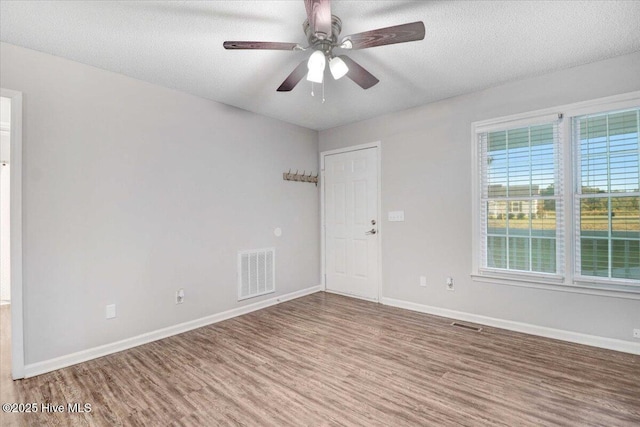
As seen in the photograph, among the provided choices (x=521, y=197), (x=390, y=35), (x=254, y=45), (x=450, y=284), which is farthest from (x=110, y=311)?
(x=521, y=197)

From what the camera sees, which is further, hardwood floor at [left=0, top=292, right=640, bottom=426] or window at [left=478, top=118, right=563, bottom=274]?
window at [left=478, top=118, right=563, bottom=274]

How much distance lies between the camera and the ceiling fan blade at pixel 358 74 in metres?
2.21

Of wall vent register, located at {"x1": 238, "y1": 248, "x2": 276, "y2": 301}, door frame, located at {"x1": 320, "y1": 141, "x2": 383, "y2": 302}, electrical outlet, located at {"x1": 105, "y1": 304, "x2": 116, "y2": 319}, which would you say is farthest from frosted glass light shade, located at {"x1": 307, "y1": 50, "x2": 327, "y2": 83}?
electrical outlet, located at {"x1": 105, "y1": 304, "x2": 116, "y2": 319}

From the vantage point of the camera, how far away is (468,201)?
137 inches

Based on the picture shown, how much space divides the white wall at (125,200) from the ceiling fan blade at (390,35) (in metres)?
2.18

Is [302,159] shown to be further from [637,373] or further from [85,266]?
[637,373]

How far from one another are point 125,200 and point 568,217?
420cm

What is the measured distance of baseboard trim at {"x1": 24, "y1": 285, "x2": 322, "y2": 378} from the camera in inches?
95.2

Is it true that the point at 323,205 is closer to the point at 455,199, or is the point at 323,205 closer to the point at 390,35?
the point at 455,199

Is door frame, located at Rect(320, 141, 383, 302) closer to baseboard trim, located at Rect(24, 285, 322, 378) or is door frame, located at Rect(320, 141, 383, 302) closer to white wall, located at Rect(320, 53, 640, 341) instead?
white wall, located at Rect(320, 53, 640, 341)

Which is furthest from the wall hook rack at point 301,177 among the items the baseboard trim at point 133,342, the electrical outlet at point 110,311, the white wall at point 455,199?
the electrical outlet at point 110,311

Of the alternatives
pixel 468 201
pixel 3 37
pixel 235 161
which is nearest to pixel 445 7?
Result: pixel 468 201

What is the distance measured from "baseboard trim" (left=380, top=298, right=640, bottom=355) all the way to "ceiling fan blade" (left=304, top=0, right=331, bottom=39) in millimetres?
3217

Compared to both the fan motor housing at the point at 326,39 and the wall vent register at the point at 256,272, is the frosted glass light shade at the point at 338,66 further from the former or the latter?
the wall vent register at the point at 256,272
